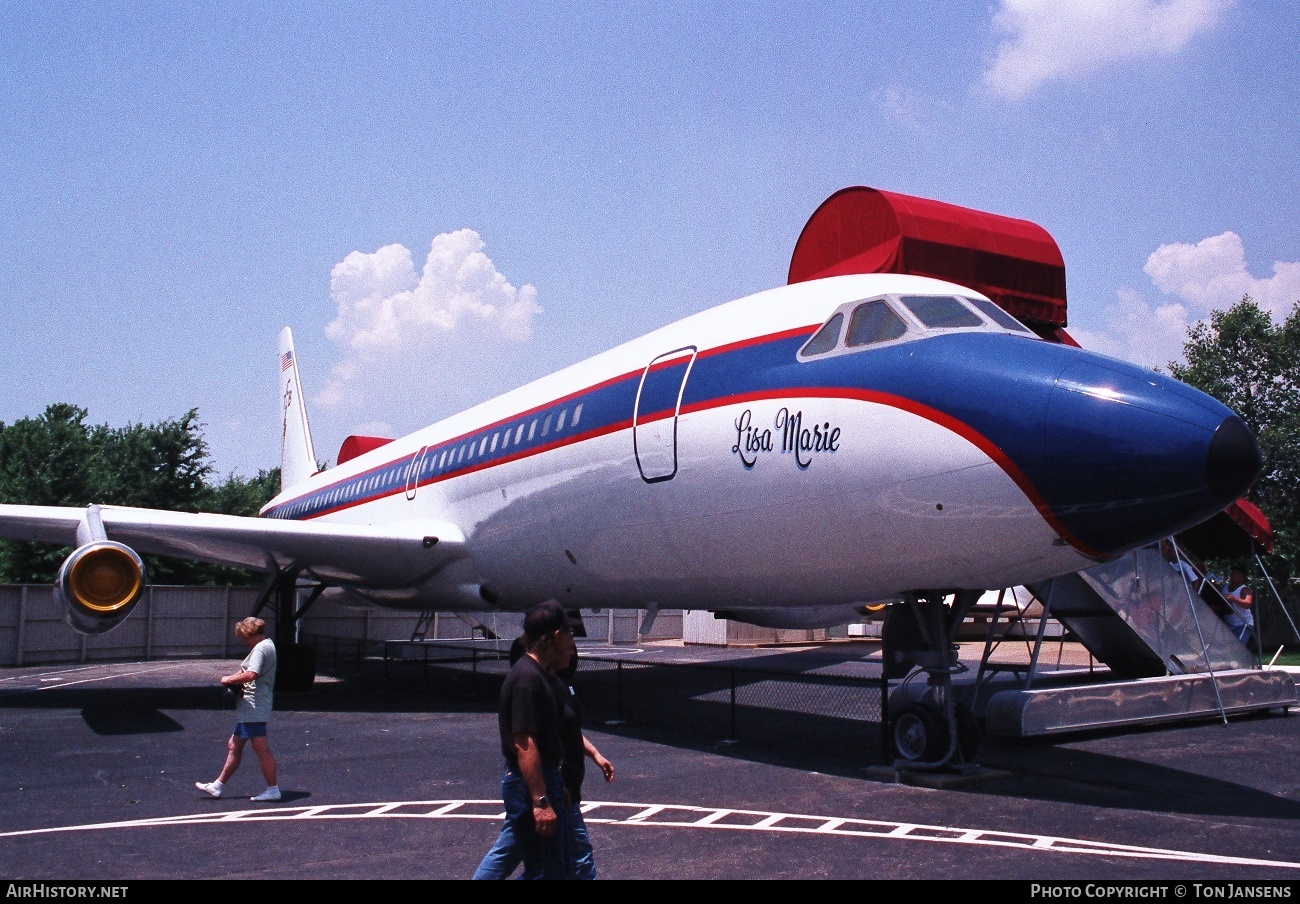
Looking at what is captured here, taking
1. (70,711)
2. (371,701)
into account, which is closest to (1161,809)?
(371,701)

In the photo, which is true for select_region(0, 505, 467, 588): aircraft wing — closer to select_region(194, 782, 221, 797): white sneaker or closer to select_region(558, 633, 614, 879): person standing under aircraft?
select_region(194, 782, 221, 797): white sneaker

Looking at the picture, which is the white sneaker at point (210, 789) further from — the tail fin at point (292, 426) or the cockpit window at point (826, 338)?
the tail fin at point (292, 426)

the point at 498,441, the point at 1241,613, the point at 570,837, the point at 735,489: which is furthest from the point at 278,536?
the point at 1241,613

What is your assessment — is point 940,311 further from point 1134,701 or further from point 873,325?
point 1134,701

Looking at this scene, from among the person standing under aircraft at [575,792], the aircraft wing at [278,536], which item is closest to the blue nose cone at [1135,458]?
the person standing under aircraft at [575,792]

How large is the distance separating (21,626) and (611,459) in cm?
2031

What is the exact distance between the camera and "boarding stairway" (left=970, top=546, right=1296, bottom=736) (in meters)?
10.8

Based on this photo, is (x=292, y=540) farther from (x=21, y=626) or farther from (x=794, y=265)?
(x=21, y=626)

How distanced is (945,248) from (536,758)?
9.74m

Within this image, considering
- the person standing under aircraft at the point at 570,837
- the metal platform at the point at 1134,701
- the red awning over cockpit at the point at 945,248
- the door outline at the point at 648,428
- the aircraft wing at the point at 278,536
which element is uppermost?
the red awning over cockpit at the point at 945,248

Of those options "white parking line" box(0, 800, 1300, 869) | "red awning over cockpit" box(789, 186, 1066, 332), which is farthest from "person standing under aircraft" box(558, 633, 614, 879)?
"red awning over cockpit" box(789, 186, 1066, 332)

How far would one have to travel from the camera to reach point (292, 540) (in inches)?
602

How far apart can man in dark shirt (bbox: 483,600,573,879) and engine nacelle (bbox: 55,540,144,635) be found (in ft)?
30.5

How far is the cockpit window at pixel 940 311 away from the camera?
8.47 m
